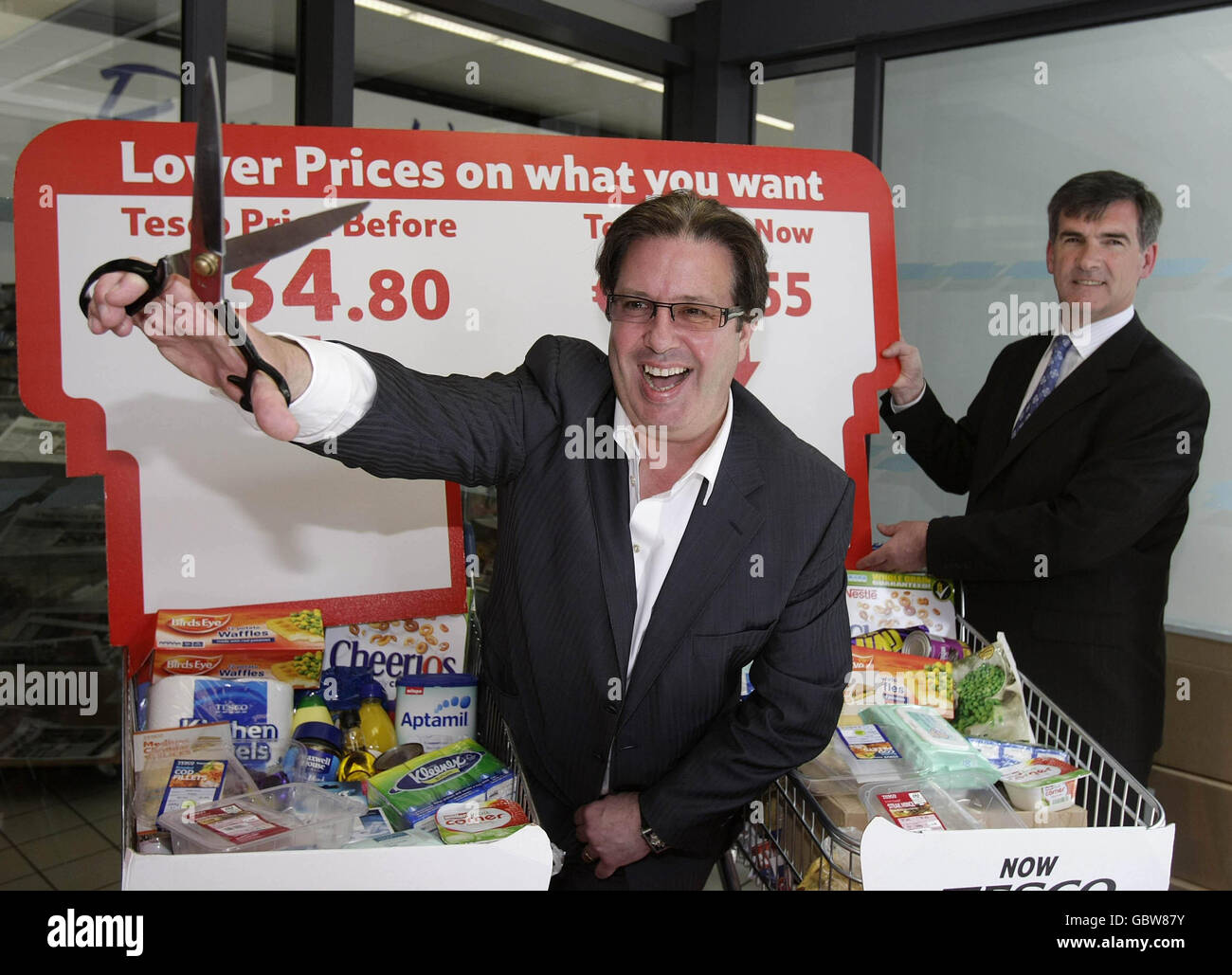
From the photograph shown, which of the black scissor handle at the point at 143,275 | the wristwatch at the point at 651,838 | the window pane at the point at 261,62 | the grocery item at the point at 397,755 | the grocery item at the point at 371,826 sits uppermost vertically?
the window pane at the point at 261,62

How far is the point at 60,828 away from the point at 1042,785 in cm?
297

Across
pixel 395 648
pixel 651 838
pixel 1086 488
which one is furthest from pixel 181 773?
pixel 1086 488

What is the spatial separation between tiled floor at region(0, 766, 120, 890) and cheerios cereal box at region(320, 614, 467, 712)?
151 cm

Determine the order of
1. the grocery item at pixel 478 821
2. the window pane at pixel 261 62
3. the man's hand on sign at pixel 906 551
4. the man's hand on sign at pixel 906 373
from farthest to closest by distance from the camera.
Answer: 1. the window pane at pixel 261 62
2. the man's hand on sign at pixel 906 373
3. the man's hand on sign at pixel 906 551
4. the grocery item at pixel 478 821

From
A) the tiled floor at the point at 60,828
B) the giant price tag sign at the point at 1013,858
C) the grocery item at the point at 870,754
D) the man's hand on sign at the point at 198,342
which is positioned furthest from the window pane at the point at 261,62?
the giant price tag sign at the point at 1013,858

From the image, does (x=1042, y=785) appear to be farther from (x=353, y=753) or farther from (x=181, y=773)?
(x=181, y=773)

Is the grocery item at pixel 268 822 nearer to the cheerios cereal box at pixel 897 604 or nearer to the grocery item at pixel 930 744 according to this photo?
the grocery item at pixel 930 744

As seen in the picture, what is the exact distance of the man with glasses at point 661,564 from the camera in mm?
1630

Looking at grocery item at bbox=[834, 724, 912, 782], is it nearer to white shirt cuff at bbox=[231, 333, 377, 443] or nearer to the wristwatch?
the wristwatch

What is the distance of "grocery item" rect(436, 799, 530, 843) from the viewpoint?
4.68ft

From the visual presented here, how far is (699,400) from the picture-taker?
5.51 feet

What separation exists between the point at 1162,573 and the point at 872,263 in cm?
102

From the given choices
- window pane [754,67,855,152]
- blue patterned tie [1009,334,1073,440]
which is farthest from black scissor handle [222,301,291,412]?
window pane [754,67,855,152]

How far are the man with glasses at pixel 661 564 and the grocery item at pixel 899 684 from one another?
0.22 meters
